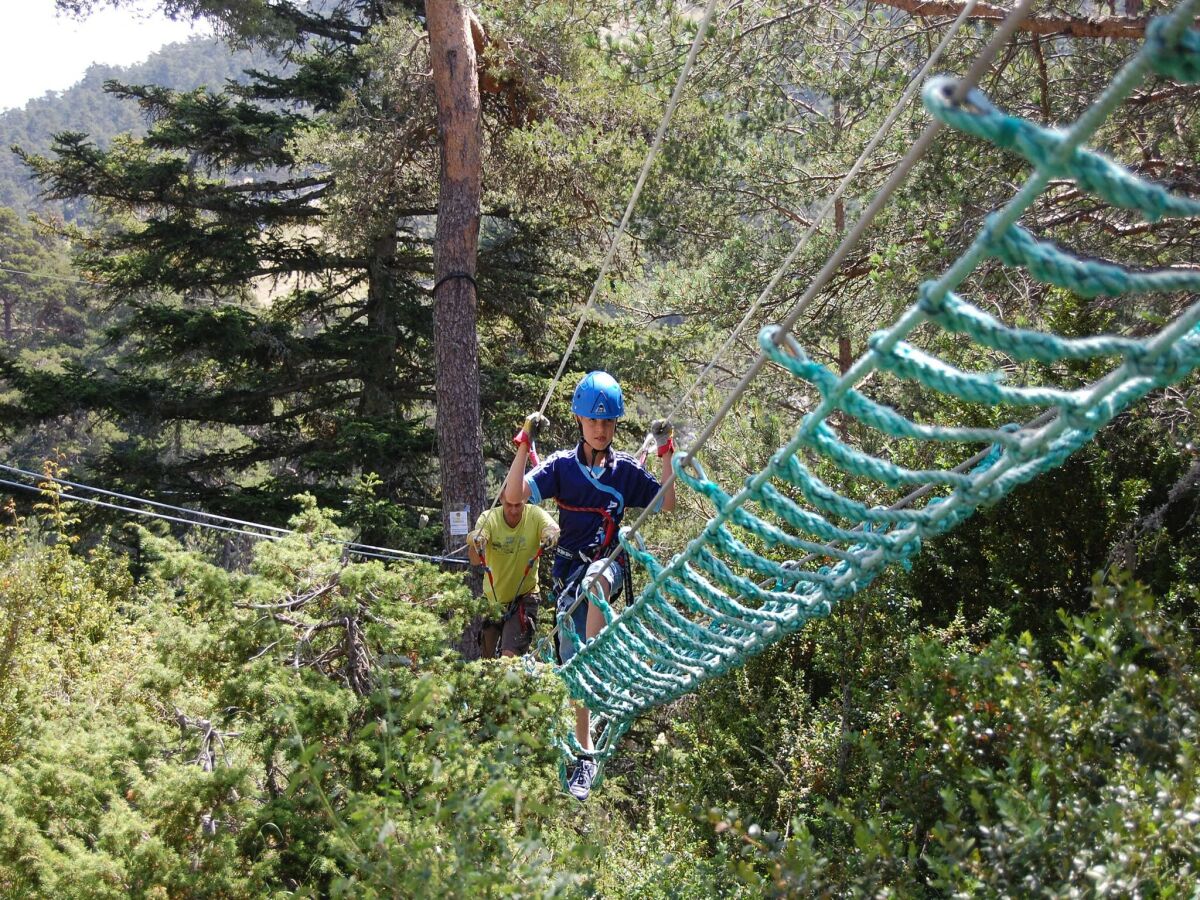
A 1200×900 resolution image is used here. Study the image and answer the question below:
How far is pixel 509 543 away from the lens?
3963 mm

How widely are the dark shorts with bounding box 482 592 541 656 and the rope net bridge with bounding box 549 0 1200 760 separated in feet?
2.32

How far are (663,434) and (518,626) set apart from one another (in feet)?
3.98

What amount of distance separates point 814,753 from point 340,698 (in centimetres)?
162

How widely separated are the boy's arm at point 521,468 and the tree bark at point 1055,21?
227cm

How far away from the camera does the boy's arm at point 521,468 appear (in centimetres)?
370

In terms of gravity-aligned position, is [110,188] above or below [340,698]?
below

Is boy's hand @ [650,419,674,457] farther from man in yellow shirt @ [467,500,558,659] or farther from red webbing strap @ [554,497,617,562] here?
man in yellow shirt @ [467,500,558,659]

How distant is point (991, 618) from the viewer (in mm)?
3672

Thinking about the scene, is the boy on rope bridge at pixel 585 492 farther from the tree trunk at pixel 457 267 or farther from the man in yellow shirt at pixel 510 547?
the tree trunk at pixel 457 267

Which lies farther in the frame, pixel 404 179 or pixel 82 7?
pixel 404 179

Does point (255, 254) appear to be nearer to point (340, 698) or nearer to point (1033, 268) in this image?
point (340, 698)

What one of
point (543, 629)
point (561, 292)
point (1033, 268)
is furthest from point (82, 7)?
point (1033, 268)

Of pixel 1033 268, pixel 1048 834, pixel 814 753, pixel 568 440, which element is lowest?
pixel 568 440

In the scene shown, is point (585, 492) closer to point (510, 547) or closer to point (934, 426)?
point (510, 547)
